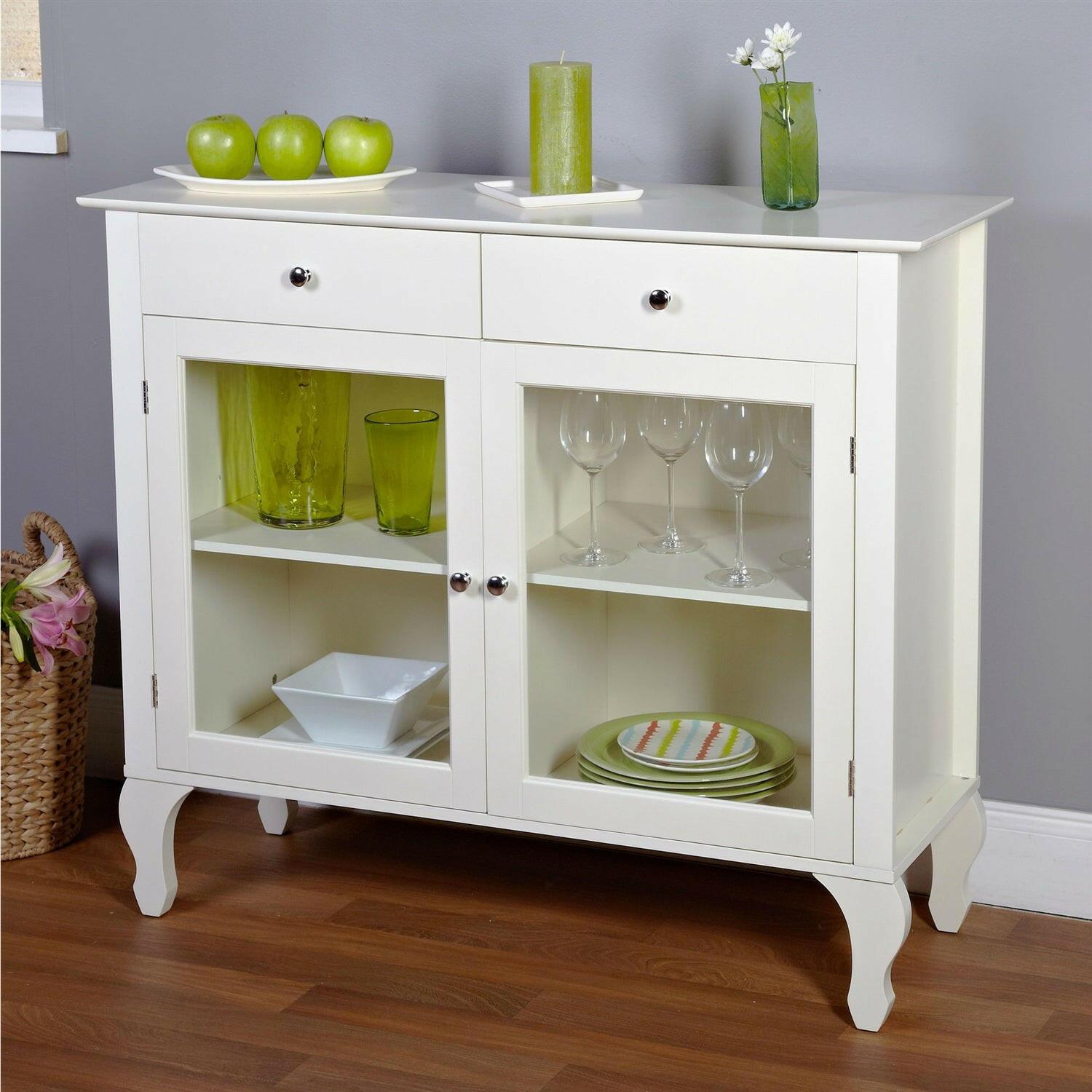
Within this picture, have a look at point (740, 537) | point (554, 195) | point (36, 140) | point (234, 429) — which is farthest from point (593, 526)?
point (36, 140)

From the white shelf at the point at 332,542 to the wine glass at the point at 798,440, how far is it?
0.44 meters

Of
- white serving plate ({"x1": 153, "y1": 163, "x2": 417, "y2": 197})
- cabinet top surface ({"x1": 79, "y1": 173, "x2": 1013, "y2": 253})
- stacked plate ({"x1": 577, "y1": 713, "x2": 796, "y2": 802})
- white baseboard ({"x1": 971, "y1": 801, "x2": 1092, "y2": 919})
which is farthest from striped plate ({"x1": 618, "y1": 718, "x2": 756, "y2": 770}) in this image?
white serving plate ({"x1": 153, "y1": 163, "x2": 417, "y2": 197})

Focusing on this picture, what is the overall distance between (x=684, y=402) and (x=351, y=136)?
22.6 inches

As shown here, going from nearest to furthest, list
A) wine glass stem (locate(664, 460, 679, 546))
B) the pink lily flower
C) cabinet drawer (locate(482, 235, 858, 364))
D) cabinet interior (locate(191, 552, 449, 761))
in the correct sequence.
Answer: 1. cabinet drawer (locate(482, 235, 858, 364))
2. wine glass stem (locate(664, 460, 679, 546))
3. cabinet interior (locate(191, 552, 449, 761))
4. the pink lily flower

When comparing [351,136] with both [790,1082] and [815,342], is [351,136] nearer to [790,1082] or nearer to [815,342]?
[815,342]

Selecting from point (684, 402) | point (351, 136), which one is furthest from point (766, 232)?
point (351, 136)

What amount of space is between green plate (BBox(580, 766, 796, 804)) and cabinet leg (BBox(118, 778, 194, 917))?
60 centimetres

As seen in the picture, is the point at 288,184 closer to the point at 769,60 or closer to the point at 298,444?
the point at 298,444

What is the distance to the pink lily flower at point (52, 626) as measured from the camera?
92.4 inches

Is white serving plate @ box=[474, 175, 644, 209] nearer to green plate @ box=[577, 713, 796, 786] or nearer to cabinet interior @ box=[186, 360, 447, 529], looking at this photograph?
cabinet interior @ box=[186, 360, 447, 529]

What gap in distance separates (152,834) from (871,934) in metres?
0.97

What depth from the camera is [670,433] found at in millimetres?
1992

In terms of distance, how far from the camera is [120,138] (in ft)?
8.30

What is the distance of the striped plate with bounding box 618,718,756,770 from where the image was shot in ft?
6.55
